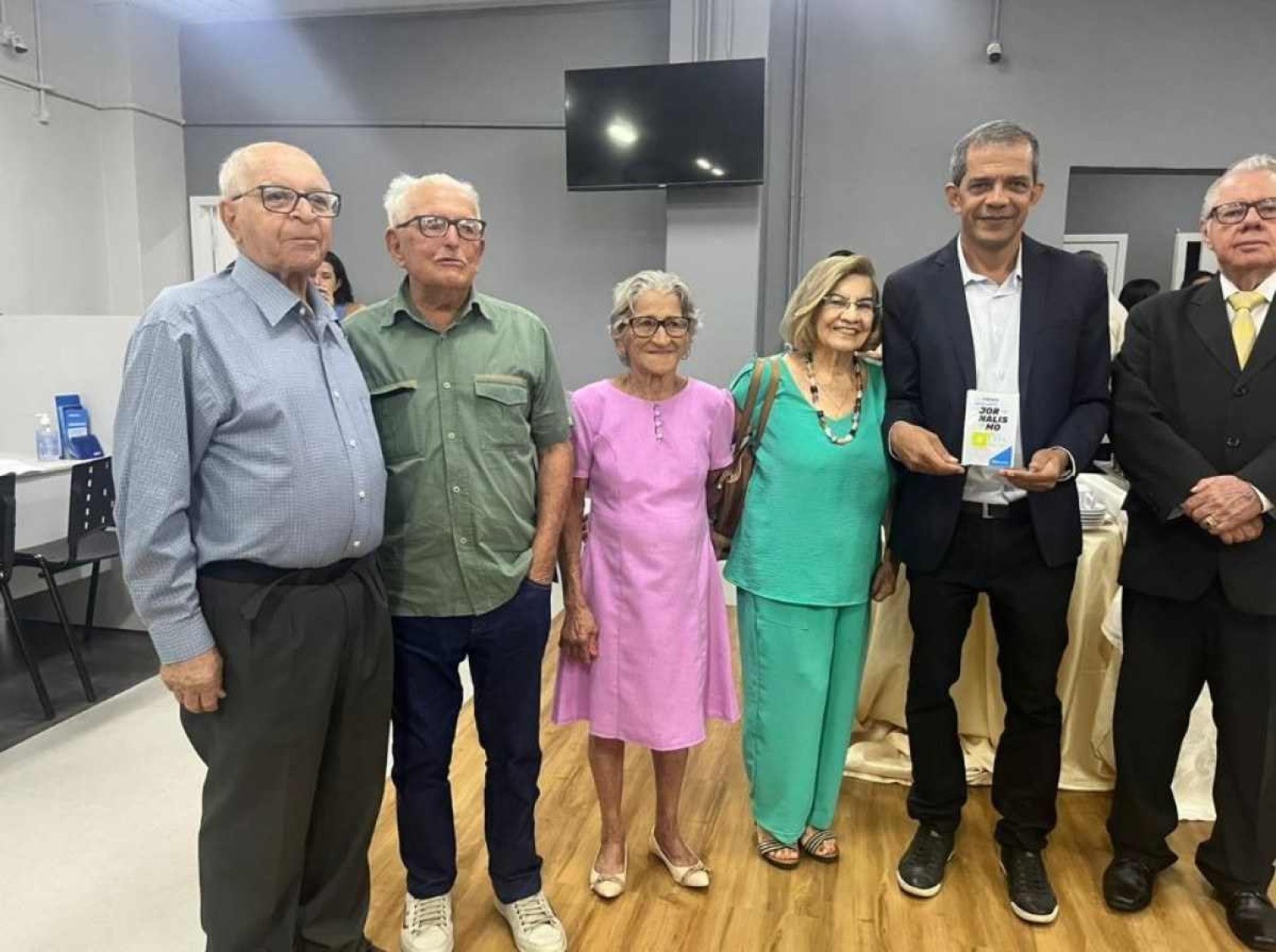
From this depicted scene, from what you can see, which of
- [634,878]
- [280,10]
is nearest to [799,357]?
[634,878]

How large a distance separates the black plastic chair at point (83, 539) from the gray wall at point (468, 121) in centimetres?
275

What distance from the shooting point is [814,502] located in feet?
6.88

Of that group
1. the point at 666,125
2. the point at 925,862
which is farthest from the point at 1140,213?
the point at 925,862

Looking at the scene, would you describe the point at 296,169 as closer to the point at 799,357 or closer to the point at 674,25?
the point at 799,357

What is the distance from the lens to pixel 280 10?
558 cm

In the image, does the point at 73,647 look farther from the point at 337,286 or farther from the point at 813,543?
the point at 813,543

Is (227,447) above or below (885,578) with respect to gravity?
above

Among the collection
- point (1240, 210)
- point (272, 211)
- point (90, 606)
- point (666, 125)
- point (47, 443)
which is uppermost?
point (666, 125)

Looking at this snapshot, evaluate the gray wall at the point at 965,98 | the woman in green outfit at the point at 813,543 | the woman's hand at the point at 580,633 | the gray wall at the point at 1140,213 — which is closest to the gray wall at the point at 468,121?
the gray wall at the point at 965,98

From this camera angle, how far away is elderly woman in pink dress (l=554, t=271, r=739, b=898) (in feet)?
6.61

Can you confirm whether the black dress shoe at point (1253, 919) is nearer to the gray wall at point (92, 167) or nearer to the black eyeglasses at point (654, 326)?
the black eyeglasses at point (654, 326)

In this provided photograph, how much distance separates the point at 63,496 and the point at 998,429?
3.82m

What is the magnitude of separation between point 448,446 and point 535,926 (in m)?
1.09

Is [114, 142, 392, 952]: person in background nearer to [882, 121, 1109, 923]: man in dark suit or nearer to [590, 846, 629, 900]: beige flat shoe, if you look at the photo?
[590, 846, 629, 900]: beige flat shoe
